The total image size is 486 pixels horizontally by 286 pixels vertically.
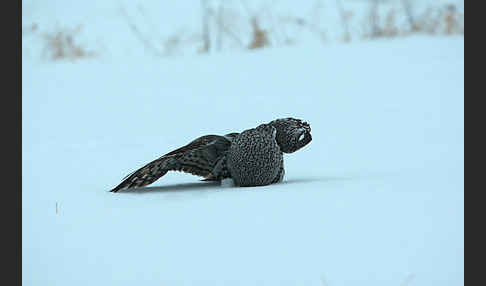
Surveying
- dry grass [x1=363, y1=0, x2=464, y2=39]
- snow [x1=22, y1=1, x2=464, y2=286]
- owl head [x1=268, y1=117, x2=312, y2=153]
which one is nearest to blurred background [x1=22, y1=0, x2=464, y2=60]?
dry grass [x1=363, y1=0, x2=464, y2=39]

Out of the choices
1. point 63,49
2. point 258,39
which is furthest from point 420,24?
point 63,49

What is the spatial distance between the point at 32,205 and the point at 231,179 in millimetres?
615

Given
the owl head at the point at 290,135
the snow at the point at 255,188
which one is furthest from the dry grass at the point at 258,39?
the owl head at the point at 290,135

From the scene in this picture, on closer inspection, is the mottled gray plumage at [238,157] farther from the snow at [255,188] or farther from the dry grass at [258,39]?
the dry grass at [258,39]

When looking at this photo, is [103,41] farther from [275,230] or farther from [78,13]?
[275,230]

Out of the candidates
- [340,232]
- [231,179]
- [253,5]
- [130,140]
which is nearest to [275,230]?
[340,232]

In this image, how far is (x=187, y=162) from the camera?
2311 mm

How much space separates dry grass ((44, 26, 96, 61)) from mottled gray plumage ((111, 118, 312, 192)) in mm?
3321

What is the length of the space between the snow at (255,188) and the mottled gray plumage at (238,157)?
0.06 meters

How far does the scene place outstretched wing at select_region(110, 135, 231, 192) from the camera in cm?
227

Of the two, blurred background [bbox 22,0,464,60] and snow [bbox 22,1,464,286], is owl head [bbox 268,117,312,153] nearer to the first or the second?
snow [bbox 22,1,464,286]

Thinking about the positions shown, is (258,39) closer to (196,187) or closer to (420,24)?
(420,24)

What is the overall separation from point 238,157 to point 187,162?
17 centimetres

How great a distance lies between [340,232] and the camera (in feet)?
5.80
